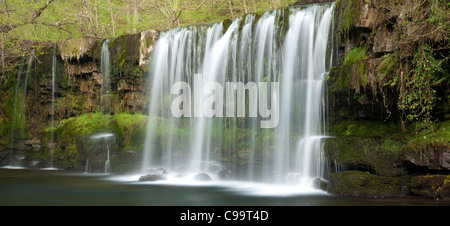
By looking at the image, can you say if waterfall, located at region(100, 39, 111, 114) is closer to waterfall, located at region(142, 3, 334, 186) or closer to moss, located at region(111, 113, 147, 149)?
moss, located at region(111, 113, 147, 149)

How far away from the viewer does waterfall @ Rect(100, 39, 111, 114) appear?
15992 millimetres

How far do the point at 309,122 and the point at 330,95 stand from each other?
0.92m

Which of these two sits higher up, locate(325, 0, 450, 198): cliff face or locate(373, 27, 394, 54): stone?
locate(373, 27, 394, 54): stone

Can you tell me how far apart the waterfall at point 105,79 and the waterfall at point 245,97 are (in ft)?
7.79

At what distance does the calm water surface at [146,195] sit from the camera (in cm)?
780

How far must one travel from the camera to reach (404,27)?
26.0 ft

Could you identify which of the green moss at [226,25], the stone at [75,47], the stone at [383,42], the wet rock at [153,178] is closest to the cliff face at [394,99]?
the stone at [383,42]

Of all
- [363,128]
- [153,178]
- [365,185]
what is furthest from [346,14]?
[153,178]

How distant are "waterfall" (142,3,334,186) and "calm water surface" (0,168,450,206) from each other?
4.57 feet

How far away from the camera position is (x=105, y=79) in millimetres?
16156

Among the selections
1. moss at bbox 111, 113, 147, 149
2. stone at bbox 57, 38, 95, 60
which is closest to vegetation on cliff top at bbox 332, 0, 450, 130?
moss at bbox 111, 113, 147, 149

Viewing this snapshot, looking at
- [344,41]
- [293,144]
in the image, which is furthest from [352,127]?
[344,41]

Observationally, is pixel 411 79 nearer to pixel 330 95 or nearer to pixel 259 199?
pixel 330 95

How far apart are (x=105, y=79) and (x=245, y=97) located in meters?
6.88
